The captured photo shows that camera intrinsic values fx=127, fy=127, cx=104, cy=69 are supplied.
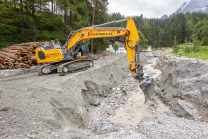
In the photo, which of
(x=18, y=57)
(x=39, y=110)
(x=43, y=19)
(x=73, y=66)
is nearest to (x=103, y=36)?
(x=73, y=66)

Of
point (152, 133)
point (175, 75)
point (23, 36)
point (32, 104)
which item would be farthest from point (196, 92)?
point (23, 36)

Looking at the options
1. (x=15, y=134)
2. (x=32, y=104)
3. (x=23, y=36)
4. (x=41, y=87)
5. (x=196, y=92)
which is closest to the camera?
(x=15, y=134)

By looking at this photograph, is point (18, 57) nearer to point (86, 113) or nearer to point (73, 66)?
point (73, 66)

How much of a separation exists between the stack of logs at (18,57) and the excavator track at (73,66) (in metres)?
5.38

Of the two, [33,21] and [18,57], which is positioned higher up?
[33,21]

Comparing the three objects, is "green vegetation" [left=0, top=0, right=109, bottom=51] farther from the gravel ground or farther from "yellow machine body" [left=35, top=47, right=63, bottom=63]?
the gravel ground

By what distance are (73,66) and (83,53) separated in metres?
1.69

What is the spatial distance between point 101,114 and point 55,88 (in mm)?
2861

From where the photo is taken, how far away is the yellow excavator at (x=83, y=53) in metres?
7.24

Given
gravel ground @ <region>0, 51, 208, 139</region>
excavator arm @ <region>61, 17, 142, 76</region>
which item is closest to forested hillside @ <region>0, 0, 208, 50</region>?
excavator arm @ <region>61, 17, 142, 76</region>

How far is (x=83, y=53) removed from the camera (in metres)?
10.5

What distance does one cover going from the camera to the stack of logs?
1123 cm

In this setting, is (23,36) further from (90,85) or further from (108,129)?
(108,129)

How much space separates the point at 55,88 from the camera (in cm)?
611
